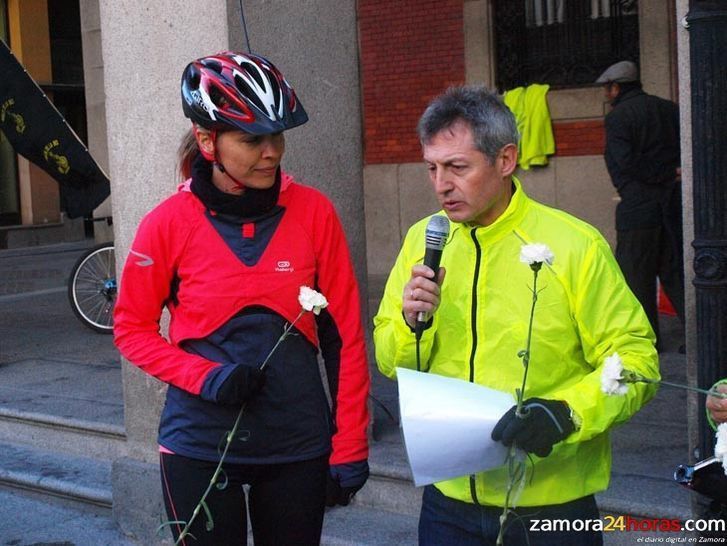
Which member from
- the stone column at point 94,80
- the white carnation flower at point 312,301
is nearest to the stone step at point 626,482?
the white carnation flower at point 312,301

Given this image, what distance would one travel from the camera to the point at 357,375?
3471mm

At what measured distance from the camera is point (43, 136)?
886cm

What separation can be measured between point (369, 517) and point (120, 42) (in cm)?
260

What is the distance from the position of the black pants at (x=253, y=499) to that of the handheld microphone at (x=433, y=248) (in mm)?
770

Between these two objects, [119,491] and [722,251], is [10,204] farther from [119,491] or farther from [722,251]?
[722,251]

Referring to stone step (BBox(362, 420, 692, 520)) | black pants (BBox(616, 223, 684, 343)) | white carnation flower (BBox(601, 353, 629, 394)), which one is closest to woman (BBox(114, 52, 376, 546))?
white carnation flower (BBox(601, 353, 629, 394))

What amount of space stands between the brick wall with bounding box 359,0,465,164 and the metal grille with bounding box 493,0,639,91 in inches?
19.1

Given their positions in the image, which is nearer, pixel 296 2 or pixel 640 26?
pixel 296 2

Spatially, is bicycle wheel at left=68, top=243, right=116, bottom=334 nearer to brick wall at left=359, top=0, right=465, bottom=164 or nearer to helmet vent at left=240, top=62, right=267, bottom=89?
brick wall at left=359, top=0, right=465, bottom=164

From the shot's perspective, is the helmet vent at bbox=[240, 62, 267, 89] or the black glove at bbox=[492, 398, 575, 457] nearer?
the black glove at bbox=[492, 398, 575, 457]

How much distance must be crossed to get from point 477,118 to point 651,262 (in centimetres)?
548

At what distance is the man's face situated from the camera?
280 centimetres

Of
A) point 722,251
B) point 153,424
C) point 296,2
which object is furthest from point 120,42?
point 722,251

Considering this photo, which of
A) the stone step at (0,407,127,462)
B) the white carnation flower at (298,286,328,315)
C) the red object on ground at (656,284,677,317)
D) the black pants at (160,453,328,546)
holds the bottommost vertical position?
the stone step at (0,407,127,462)
